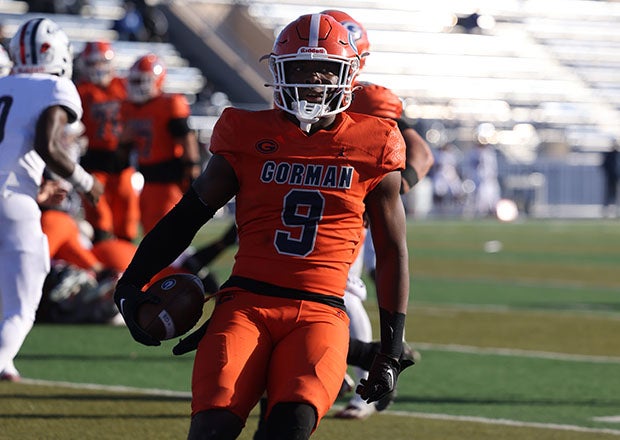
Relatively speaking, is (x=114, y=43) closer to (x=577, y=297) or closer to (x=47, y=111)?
(x=577, y=297)

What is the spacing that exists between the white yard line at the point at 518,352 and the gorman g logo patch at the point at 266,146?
14.7ft

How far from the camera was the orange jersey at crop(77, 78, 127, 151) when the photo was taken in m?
11.6

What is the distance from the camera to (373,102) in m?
5.66

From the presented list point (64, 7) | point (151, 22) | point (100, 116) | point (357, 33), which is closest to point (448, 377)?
point (357, 33)

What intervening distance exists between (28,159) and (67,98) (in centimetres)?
32

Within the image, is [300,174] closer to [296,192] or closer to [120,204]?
[296,192]

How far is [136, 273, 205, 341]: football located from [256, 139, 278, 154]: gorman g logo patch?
0.44 m

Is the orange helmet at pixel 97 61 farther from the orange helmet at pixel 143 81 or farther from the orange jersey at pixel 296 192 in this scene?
the orange jersey at pixel 296 192

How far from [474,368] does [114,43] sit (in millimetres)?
22128

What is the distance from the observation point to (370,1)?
37969 mm

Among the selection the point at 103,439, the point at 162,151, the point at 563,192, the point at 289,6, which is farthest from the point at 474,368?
the point at 289,6

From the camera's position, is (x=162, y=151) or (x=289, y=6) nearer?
(x=162, y=151)

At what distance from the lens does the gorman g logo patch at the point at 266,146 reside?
3.97m

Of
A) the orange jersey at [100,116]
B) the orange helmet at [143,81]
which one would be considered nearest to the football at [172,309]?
the orange helmet at [143,81]
